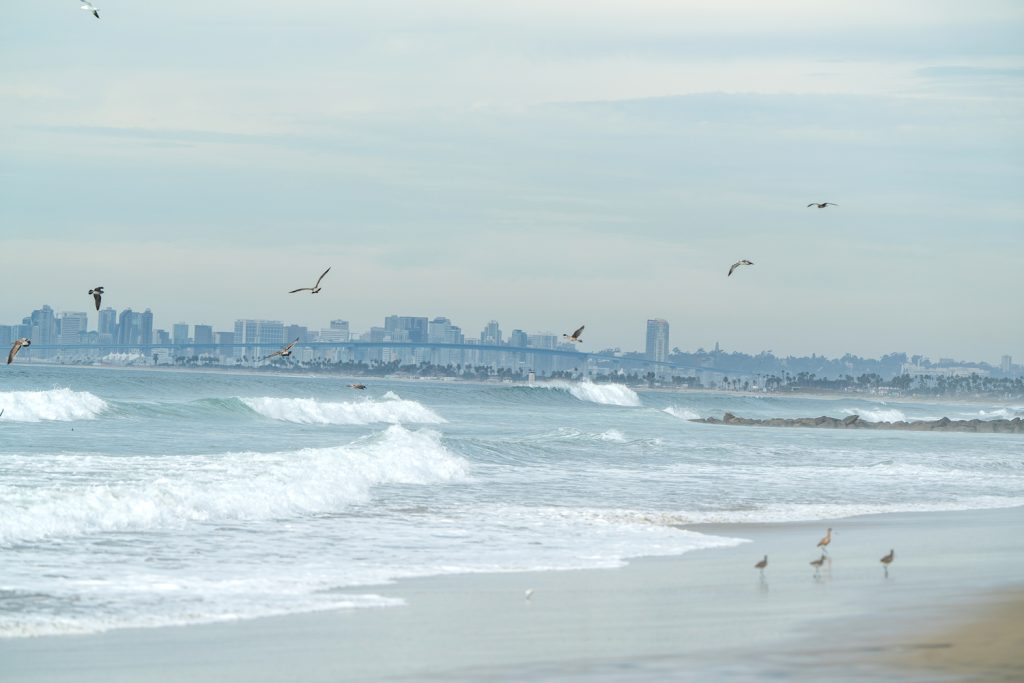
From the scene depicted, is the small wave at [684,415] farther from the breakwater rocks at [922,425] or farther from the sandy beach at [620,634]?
the sandy beach at [620,634]

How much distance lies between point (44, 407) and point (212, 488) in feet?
96.8

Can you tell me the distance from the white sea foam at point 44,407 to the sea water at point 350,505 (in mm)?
3943

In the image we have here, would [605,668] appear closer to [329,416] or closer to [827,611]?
[827,611]

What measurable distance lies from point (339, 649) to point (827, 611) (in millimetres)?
4112

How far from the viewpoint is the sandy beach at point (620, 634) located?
845cm

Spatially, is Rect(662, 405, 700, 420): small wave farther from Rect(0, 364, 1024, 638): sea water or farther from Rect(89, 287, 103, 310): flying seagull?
Rect(89, 287, 103, 310): flying seagull

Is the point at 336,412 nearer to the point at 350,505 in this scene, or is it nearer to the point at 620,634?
the point at 350,505

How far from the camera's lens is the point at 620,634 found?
32.0ft

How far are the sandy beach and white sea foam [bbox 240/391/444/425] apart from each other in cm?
4410

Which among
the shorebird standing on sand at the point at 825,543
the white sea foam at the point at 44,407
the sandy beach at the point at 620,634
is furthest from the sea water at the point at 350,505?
the white sea foam at the point at 44,407

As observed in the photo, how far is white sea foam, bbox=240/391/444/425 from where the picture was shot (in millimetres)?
57219

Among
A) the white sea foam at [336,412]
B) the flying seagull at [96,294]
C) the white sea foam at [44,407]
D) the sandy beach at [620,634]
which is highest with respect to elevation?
the flying seagull at [96,294]

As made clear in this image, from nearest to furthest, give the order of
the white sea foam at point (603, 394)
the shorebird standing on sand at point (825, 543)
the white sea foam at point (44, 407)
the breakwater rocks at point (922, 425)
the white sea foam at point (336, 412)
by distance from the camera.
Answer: the shorebird standing on sand at point (825, 543)
the white sea foam at point (44, 407)
the white sea foam at point (336, 412)
the breakwater rocks at point (922, 425)
the white sea foam at point (603, 394)

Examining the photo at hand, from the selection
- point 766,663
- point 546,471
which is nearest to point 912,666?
point 766,663
